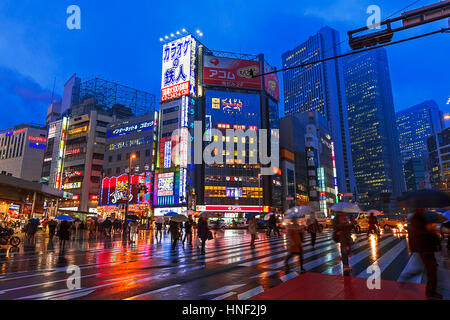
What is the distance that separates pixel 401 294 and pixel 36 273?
9.86m

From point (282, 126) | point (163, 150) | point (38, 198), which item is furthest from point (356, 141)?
point (38, 198)

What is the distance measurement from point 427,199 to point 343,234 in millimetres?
2581

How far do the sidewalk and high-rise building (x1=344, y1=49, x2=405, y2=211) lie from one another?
576 feet

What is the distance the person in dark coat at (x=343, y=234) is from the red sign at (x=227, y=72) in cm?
7422

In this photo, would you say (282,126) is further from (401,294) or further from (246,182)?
(401,294)

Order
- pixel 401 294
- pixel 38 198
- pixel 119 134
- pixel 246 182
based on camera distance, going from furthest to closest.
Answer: pixel 119 134
pixel 246 182
pixel 38 198
pixel 401 294

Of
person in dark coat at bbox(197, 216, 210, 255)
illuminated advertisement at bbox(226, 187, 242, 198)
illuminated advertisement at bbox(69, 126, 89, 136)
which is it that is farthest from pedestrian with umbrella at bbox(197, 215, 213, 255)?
illuminated advertisement at bbox(69, 126, 89, 136)

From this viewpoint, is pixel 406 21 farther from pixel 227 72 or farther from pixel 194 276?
pixel 227 72

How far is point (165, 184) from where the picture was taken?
68625 mm

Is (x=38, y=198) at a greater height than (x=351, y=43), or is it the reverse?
(x=351, y=43)

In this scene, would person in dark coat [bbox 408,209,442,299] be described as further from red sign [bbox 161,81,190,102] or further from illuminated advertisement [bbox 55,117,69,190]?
illuminated advertisement [bbox 55,117,69,190]

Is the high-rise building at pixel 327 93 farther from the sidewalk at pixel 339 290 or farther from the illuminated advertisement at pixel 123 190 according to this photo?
the sidewalk at pixel 339 290
